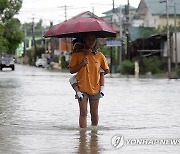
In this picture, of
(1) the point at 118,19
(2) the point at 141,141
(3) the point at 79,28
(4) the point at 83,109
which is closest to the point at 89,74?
(4) the point at 83,109

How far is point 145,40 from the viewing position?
208ft

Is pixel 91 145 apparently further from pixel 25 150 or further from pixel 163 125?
pixel 163 125

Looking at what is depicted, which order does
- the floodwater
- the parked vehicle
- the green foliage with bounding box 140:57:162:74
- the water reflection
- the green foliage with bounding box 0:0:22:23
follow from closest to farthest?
the water reflection, the floodwater, the green foliage with bounding box 0:0:22:23, the green foliage with bounding box 140:57:162:74, the parked vehicle

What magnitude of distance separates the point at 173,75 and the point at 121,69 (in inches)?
405

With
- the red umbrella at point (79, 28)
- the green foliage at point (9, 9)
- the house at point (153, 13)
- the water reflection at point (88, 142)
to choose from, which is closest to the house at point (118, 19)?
the house at point (153, 13)

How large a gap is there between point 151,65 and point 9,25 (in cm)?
2251

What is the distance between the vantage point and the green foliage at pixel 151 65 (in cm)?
5638

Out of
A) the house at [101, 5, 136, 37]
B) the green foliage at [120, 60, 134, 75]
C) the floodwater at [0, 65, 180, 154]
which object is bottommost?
the green foliage at [120, 60, 134, 75]

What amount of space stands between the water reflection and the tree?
83.6ft

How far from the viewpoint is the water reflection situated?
8319mm

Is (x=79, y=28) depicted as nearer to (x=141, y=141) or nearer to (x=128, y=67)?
(x=141, y=141)

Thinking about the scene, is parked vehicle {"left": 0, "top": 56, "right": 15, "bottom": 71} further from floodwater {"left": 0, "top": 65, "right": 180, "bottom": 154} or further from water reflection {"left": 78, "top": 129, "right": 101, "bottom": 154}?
water reflection {"left": 78, "top": 129, "right": 101, "bottom": 154}

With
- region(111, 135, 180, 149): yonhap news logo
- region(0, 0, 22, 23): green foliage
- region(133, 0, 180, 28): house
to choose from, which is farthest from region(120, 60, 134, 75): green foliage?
region(111, 135, 180, 149): yonhap news logo

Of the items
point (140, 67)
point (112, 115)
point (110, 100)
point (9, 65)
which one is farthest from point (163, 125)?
point (9, 65)
